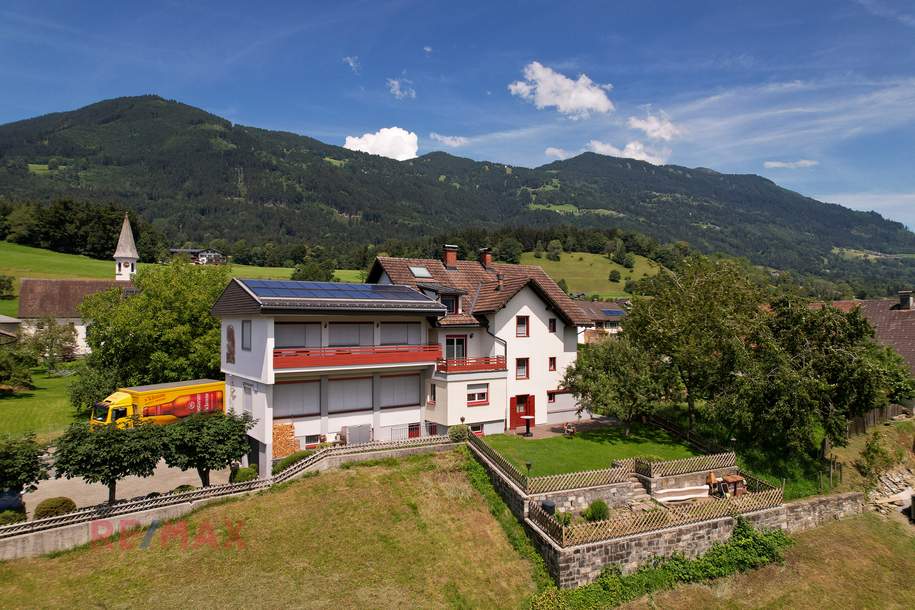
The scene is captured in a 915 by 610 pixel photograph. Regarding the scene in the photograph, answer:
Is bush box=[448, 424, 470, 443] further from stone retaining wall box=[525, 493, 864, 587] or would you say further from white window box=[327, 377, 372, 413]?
stone retaining wall box=[525, 493, 864, 587]

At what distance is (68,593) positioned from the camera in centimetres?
1688

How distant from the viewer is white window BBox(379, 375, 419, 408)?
103 ft

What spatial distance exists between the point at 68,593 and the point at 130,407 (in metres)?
18.3

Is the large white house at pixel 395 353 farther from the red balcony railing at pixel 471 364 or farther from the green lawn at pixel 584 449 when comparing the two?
the green lawn at pixel 584 449

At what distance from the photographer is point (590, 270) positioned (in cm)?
14575

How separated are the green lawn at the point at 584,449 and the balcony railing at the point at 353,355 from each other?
249 inches

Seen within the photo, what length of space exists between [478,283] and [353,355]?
40.9 ft

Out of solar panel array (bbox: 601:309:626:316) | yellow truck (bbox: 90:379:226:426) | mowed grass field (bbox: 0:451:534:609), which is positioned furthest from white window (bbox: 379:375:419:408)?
solar panel array (bbox: 601:309:626:316)

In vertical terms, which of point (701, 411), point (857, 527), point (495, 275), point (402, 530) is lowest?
point (857, 527)

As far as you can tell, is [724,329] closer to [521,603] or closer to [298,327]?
[521,603]

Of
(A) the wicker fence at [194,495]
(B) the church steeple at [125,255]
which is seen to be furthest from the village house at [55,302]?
(A) the wicker fence at [194,495]

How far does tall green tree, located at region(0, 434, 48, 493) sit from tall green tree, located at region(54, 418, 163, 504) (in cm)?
67

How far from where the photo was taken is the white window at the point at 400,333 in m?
31.7

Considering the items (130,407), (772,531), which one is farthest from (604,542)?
(130,407)
